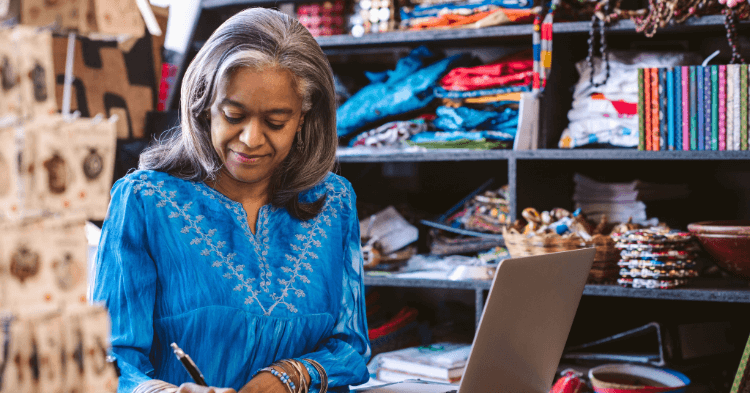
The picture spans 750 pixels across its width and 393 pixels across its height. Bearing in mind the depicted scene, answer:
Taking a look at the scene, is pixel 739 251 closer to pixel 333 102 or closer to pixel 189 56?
pixel 333 102

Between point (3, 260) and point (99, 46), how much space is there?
253 millimetres

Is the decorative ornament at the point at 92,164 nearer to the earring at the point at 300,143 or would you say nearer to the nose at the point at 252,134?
the nose at the point at 252,134

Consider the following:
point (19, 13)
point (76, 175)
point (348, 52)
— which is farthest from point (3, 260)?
point (348, 52)

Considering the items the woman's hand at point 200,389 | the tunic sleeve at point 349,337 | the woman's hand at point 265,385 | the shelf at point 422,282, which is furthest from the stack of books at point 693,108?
the woman's hand at point 200,389

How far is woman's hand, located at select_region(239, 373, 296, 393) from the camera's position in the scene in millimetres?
1199

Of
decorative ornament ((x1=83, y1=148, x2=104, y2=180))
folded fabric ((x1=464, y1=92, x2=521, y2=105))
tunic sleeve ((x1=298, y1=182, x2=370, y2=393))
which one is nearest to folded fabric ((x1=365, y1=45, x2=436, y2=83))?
folded fabric ((x1=464, y1=92, x2=521, y2=105))

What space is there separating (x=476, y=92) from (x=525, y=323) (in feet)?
4.12

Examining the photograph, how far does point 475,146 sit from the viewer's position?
219 centimetres

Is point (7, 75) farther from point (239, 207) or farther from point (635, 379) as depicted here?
point (635, 379)

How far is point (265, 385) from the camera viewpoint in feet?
4.00

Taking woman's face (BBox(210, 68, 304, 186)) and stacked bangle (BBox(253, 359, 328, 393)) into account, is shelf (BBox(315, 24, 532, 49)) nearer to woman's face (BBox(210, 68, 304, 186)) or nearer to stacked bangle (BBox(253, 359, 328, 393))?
woman's face (BBox(210, 68, 304, 186))

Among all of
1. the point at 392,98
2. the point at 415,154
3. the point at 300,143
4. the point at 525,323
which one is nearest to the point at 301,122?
the point at 300,143

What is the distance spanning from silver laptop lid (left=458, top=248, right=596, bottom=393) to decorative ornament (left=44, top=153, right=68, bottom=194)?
63cm

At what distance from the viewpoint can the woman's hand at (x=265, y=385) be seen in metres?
1.20
